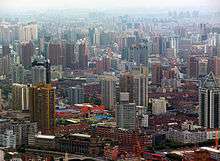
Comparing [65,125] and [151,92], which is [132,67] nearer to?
[151,92]

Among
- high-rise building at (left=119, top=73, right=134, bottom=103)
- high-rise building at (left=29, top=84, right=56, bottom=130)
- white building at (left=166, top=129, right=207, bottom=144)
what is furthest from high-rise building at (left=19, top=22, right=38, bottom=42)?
white building at (left=166, top=129, right=207, bottom=144)

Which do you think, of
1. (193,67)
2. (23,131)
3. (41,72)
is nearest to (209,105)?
(23,131)

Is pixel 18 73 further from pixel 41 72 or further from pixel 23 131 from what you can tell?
pixel 23 131

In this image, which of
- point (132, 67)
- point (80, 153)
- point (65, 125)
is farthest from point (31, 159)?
point (132, 67)

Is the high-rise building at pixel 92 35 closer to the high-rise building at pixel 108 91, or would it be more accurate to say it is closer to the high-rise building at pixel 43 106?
the high-rise building at pixel 108 91

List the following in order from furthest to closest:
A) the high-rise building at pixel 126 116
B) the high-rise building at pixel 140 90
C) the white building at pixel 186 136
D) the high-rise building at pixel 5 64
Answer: the high-rise building at pixel 5 64 < the high-rise building at pixel 140 90 < the high-rise building at pixel 126 116 < the white building at pixel 186 136

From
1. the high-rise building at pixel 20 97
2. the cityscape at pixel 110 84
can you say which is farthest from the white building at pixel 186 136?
the high-rise building at pixel 20 97

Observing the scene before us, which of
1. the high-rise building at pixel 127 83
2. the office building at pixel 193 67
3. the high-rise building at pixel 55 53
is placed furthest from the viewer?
the high-rise building at pixel 55 53
